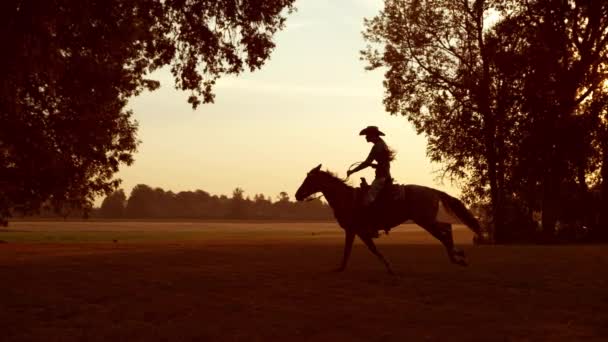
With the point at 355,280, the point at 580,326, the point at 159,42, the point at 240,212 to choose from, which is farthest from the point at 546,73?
the point at 240,212

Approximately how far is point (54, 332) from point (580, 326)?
23.0ft

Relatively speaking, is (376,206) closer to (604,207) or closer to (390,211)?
(390,211)

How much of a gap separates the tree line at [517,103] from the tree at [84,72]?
16342mm

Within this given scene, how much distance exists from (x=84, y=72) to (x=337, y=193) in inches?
715

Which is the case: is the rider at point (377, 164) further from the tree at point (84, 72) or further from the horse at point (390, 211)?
the tree at point (84, 72)

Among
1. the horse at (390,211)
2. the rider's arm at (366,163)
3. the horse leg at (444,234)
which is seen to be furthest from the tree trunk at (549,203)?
the rider's arm at (366,163)

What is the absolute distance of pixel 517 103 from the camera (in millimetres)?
36844

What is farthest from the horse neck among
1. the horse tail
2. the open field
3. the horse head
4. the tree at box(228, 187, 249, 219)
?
the tree at box(228, 187, 249, 219)

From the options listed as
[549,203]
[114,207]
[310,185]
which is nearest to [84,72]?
[310,185]

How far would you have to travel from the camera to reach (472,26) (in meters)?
41.2

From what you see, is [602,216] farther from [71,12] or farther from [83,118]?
[71,12]

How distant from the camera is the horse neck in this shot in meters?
15.9

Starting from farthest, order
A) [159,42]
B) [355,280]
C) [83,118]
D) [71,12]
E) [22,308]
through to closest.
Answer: [83,118] → [159,42] → [71,12] → [355,280] → [22,308]

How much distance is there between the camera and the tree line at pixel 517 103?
36312 mm
